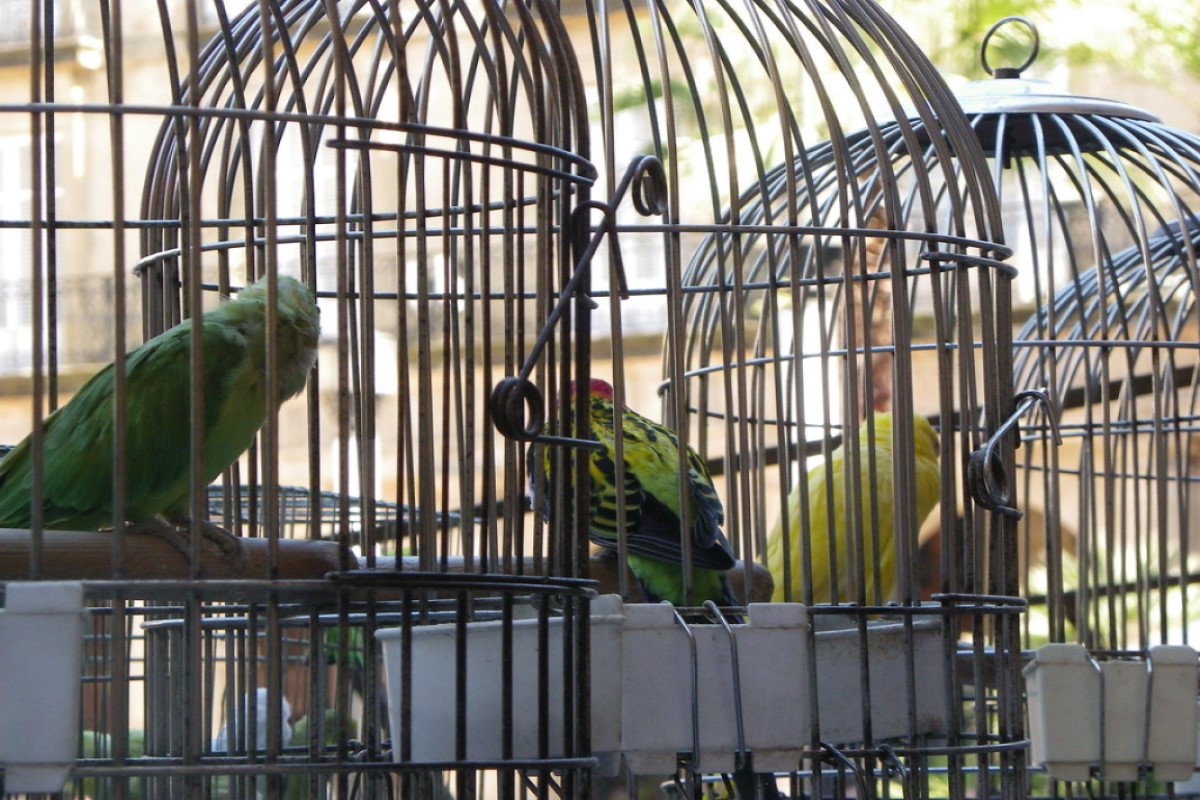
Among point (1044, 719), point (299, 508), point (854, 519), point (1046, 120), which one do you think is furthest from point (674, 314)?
point (299, 508)

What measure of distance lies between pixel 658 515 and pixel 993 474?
0.67m

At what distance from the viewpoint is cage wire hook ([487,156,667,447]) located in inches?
63.6

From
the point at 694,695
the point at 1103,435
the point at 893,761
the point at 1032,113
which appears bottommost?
the point at 893,761

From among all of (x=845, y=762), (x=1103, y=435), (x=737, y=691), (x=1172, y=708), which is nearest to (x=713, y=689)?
(x=737, y=691)

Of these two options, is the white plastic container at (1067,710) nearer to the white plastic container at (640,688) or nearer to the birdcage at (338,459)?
the white plastic container at (640,688)

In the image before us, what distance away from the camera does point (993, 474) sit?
7.40 ft

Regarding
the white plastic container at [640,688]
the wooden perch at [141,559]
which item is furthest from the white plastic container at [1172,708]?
the wooden perch at [141,559]

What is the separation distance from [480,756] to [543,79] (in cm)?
83

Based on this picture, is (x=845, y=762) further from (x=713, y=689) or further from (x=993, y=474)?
(x=993, y=474)

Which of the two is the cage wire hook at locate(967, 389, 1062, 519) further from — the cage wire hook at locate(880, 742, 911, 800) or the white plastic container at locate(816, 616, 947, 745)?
the cage wire hook at locate(880, 742, 911, 800)

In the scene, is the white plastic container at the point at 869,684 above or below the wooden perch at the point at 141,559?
below

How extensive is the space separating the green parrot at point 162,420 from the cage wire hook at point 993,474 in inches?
38.4

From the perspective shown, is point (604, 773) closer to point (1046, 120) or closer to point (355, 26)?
point (1046, 120)

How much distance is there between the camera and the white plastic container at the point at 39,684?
135 cm
